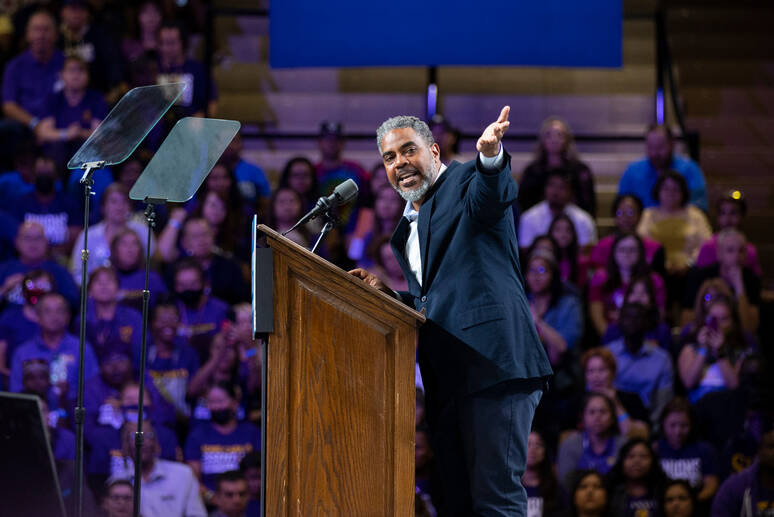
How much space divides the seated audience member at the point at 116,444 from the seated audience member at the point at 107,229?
49.6 inches

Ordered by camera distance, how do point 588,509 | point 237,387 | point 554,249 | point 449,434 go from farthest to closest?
1. point 554,249
2. point 237,387
3. point 588,509
4. point 449,434

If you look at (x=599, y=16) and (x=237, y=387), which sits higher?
(x=599, y=16)

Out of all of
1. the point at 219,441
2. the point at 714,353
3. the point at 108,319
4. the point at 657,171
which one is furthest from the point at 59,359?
the point at 657,171

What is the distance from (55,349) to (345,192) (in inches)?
143

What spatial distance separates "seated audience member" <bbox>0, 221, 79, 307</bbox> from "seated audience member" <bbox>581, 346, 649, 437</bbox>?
2992 millimetres

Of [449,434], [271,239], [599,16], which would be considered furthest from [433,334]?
[599,16]

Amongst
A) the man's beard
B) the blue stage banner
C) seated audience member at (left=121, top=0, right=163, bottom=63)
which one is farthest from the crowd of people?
the man's beard

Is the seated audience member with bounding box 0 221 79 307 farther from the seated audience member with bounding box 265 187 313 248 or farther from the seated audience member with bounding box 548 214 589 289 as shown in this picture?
the seated audience member with bounding box 548 214 589 289

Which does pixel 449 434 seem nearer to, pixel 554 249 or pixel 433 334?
pixel 433 334

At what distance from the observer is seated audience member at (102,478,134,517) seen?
5.66 m

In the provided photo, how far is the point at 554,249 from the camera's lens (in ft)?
22.5

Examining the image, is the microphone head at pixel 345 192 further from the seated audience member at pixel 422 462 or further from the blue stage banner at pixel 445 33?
the blue stage banner at pixel 445 33

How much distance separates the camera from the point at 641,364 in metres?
6.36

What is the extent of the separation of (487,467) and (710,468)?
3.13 m
